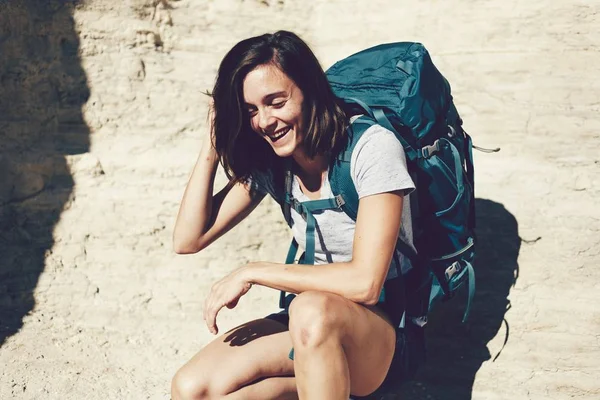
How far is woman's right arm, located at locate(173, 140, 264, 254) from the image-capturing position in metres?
2.80

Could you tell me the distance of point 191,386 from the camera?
2.52 meters

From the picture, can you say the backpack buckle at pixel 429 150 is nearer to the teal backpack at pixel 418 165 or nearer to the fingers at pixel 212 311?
the teal backpack at pixel 418 165

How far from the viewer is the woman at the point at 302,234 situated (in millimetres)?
2281

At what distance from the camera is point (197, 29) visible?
409cm

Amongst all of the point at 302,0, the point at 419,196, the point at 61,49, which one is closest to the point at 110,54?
the point at 61,49

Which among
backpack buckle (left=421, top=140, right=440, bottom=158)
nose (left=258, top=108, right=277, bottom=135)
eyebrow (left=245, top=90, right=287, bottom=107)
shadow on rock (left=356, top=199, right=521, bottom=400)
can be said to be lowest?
shadow on rock (left=356, top=199, right=521, bottom=400)

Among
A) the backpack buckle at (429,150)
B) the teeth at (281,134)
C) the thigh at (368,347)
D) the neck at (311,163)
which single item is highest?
the teeth at (281,134)

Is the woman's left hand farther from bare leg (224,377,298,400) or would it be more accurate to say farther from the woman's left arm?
bare leg (224,377,298,400)

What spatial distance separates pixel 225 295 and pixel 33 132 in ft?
6.91

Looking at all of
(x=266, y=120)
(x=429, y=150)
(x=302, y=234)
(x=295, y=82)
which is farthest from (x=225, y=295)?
(x=429, y=150)

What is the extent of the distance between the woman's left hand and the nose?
514 mm

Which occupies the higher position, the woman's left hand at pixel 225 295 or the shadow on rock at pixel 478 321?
the woman's left hand at pixel 225 295

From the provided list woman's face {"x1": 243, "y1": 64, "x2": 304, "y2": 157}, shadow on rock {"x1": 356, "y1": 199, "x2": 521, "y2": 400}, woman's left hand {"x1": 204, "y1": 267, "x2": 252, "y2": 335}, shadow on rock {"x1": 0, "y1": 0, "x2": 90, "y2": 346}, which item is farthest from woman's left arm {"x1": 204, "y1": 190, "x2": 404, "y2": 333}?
shadow on rock {"x1": 0, "y1": 0, "x2": 90, "y2": 346}

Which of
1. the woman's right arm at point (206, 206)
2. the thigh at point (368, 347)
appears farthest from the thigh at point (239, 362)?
the woman's right arm at point (206, 206)
